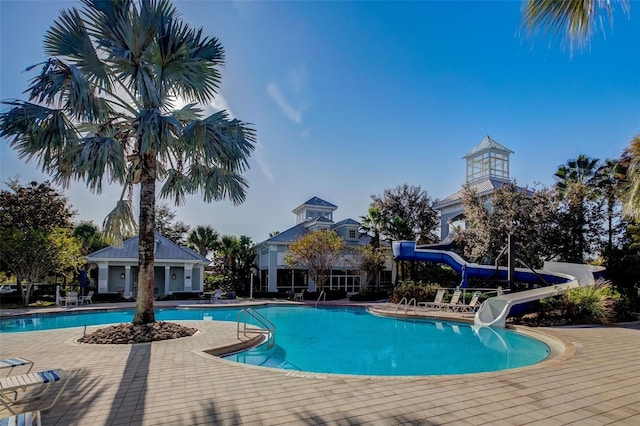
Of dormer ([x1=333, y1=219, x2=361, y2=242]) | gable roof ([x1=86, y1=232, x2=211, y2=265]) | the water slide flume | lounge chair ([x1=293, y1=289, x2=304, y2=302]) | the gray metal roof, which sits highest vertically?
the gray metal roof

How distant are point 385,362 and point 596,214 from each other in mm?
17936

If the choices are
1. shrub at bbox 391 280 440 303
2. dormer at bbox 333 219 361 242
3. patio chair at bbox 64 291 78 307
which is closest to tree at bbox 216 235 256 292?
dormer at bbox 333 219 361 242

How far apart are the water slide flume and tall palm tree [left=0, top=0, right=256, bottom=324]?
9160 mm

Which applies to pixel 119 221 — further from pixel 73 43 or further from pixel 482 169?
pixel 482 169

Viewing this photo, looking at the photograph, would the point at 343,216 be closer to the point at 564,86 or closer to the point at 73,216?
the point at 73,216

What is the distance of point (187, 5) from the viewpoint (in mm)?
10273

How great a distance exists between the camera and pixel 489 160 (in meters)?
27.2

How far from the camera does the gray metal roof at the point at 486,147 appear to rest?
2739 centimetres

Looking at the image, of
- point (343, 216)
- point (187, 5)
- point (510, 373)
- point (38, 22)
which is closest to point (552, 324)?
point (510, 373)

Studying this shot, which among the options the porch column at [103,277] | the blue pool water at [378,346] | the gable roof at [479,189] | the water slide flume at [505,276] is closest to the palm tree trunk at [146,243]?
the blue pool water at [378,346]

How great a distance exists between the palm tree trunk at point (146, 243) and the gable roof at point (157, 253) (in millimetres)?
17185

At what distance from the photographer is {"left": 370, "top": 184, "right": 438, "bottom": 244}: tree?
30.8 metres

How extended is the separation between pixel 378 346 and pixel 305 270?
1979 centimetres

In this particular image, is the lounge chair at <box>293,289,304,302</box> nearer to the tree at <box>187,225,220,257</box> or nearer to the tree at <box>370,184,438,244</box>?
the tree at <box>370,184,438,244</box>
